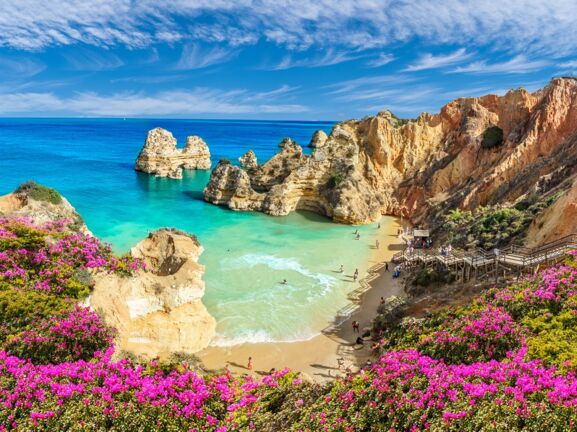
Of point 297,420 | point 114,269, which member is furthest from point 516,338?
point 114,269

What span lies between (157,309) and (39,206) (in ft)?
48.4

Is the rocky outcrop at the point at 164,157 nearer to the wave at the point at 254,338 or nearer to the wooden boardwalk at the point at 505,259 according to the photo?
the wave at the point at 254,338

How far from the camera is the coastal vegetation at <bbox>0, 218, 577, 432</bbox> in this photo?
30.7 feet

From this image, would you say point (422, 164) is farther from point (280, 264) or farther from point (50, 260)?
point (50, 260)

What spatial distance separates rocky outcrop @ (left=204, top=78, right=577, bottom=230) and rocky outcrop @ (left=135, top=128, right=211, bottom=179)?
2465 centimetres

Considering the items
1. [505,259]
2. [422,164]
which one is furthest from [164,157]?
[505,259]

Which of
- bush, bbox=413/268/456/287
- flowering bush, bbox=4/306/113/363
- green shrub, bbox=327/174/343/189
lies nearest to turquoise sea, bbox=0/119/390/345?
green shrub, bbox=327/174/343/189

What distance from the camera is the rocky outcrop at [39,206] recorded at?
1027 inches

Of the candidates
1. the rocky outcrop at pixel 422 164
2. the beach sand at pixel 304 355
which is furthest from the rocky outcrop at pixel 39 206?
the rocky outcrop at pixel 422 164

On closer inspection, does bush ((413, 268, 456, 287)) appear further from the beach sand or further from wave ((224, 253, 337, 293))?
wave ((224, 253, 337, 293))

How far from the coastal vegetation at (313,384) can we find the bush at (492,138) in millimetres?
34247

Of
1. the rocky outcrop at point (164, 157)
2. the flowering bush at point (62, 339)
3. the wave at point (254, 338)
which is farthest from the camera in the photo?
the rocky outcrop at point (164, 157)

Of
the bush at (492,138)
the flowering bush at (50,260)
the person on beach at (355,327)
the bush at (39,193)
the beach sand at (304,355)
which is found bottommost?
the beach sand at (304,355)

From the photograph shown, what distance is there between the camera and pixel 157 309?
64.5ft
